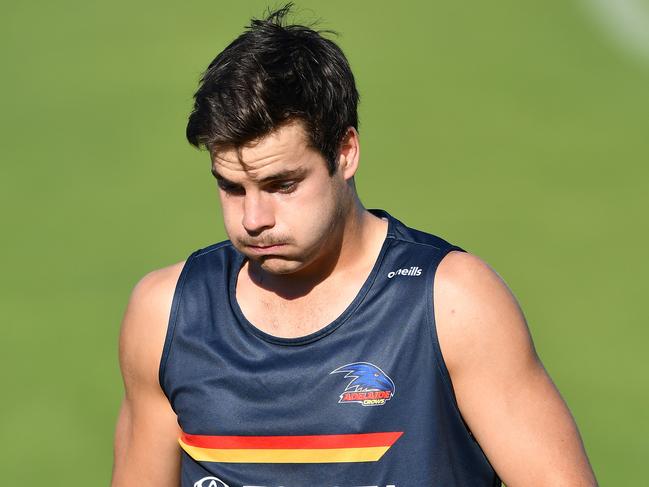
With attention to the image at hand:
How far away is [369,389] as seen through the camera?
3451 millimetres

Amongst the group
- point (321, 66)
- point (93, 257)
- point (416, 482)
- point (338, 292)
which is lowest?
point (93, 257)

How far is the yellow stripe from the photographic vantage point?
11.3 feet

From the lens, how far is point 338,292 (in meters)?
3.59

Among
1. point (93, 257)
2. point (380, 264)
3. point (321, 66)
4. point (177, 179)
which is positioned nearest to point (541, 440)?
point (380, 264)

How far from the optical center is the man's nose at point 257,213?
10.8 feet

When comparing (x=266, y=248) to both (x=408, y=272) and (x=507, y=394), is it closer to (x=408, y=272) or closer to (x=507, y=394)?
(x=408, y=272)

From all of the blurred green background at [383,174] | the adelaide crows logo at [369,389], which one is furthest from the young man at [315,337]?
the blurred green background at [383,174]

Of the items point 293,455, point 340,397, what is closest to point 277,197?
point 340,397

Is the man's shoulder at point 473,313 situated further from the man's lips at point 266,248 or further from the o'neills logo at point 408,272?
the man's lips at point 266,248

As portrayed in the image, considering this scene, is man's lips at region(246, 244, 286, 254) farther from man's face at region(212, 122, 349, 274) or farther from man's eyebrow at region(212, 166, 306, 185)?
man's eyebrow at region(212, 166, 306, 185)

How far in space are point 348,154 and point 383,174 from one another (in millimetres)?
4641

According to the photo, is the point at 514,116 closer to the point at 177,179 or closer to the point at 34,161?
the point at 177,179

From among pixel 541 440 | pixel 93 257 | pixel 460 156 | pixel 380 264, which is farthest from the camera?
pixel 460 156

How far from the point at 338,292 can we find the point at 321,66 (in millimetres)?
618
